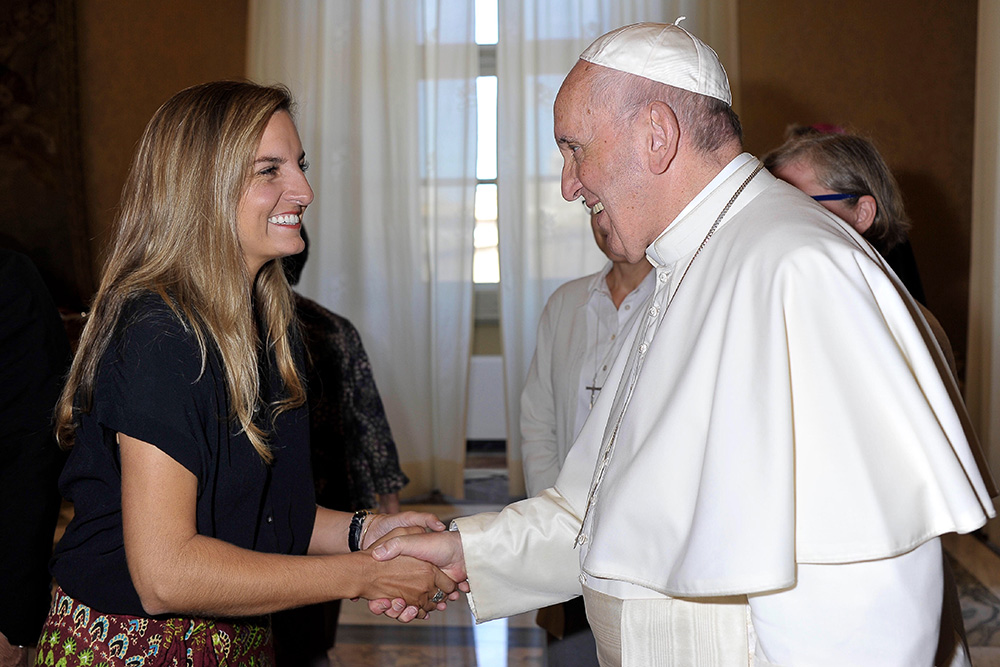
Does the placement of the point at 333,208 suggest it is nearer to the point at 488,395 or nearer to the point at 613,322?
the point at 488,395

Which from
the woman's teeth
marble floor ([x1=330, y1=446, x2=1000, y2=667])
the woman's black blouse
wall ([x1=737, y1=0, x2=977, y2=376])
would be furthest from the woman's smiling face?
wall ([x1=737, y1=0, x2=977, y2=376])

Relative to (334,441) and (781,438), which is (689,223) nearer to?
(781,438)

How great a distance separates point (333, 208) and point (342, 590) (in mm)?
4745

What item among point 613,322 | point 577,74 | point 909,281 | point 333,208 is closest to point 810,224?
point 577,74

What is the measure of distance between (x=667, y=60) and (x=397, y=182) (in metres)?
4.67

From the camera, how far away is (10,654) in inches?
81.7

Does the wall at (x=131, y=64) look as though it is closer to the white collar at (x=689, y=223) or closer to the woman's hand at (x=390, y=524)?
the woman's hand at (x=390, y=524)

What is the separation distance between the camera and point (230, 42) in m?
6.43

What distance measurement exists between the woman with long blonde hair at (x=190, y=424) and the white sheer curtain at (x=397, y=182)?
4.33 m

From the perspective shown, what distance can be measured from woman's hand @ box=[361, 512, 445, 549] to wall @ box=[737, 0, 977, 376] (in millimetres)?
4447

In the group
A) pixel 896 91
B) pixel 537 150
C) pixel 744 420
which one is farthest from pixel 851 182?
pixel 896 91

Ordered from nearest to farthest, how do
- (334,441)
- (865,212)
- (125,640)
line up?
1. (125,640)
2. (865,212)
3. (334,441)

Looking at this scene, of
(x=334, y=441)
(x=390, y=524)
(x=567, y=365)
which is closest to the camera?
(x=390, y=524)

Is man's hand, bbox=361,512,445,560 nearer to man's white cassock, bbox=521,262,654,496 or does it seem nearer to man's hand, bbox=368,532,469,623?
man's hand, bbox=368,532,469,623
